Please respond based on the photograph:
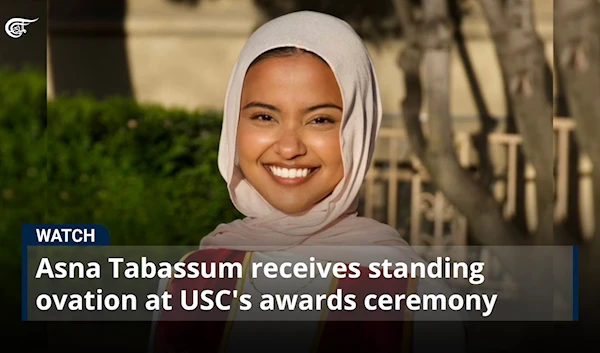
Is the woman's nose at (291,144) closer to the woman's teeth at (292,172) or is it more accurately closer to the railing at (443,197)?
the woman's teeth at (292,172)

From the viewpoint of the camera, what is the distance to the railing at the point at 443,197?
498 centimetres

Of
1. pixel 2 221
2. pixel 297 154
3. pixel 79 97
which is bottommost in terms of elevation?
pixel 297 154

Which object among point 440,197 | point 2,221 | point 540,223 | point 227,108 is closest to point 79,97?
point 2,221

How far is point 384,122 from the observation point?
203 inches

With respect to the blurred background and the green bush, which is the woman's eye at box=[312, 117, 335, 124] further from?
the green bush

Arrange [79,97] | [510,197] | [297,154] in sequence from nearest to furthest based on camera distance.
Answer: [297,154], [79,97], [510,197]

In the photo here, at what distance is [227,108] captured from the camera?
175 cm

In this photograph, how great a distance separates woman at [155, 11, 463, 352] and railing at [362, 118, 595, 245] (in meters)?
3.26

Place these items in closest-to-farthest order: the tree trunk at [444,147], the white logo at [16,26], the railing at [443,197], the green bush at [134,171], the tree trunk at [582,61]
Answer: the white logo at [16,26] → the tree trunk at [582,61] → the green bush at [134,171] → the tree trunk at [444,147] → the railing at [443,197]

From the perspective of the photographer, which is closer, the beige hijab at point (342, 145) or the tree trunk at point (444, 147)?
the beige hijab at point (342, 145)

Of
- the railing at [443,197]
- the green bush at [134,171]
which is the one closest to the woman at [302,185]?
the green bush at [134,171]

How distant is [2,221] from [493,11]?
7.51 ft

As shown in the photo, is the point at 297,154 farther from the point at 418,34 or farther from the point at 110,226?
the point at 418,34

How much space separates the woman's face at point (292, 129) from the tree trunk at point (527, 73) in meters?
2.71
